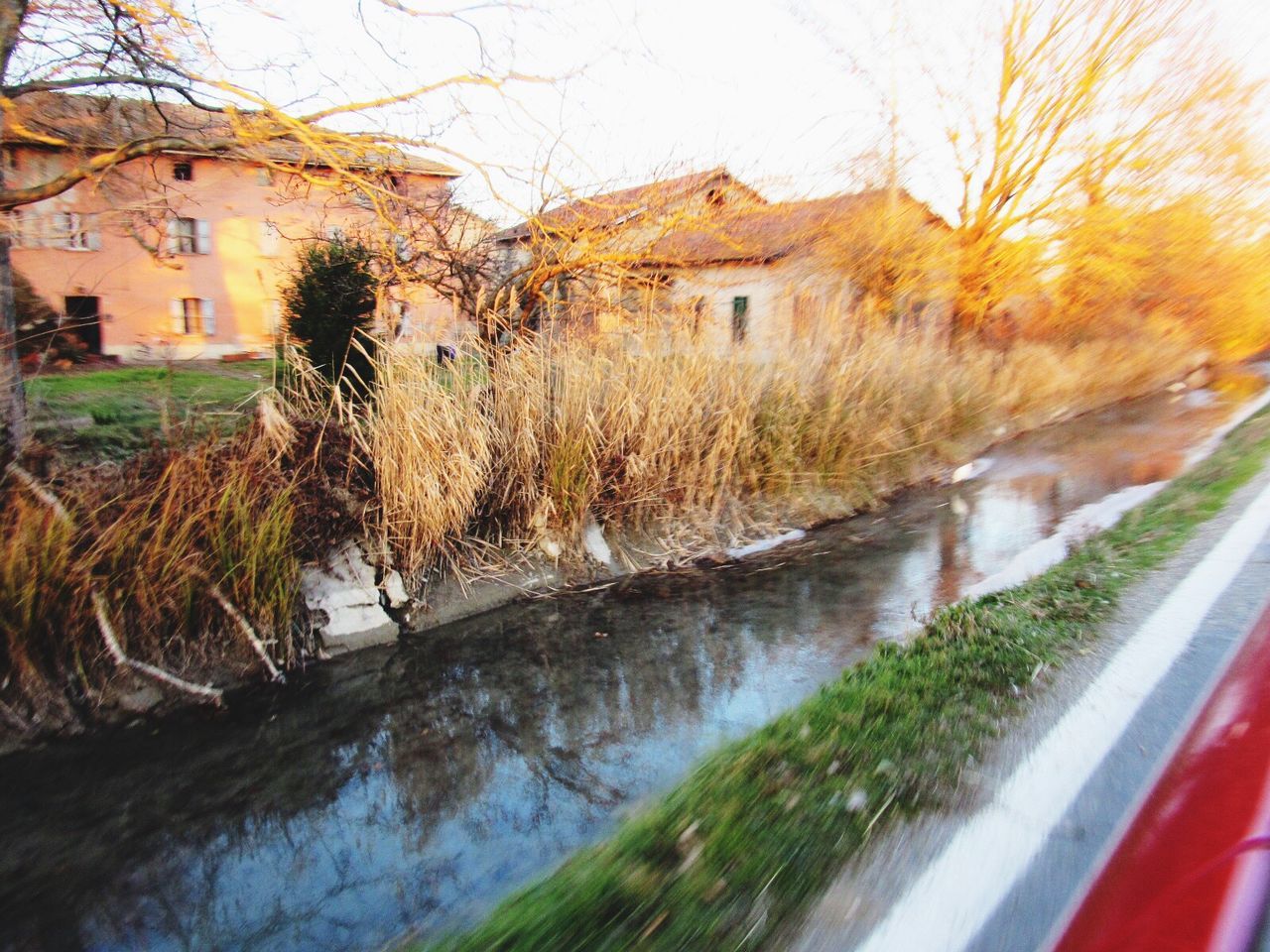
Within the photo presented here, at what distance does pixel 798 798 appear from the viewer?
2.91m

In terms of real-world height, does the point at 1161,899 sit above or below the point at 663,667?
above

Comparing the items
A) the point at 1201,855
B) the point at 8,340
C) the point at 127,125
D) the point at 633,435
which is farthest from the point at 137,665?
the point at 127,125

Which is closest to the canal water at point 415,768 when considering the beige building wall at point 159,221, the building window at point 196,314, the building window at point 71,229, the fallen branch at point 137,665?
the fallen branch at point 137,665

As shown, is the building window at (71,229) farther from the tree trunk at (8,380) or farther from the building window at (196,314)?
the building window at (196,314)

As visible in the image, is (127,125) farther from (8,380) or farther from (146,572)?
(146,572)

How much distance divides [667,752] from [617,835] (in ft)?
4.48

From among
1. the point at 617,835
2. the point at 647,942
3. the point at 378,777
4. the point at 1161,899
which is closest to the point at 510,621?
the point at 378,777

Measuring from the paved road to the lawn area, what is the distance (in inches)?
205

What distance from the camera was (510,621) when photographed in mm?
6234

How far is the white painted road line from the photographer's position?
7.48ft

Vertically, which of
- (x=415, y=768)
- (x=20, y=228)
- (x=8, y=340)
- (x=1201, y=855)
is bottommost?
(x=415, y=768)

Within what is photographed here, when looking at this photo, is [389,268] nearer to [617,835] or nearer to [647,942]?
[617,835]

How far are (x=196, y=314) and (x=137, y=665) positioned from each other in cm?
2452

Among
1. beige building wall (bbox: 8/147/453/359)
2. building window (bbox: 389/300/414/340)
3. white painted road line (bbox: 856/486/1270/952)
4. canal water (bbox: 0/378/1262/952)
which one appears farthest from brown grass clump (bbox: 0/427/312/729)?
white painted road line (bbox: 856/486/1270/952)
